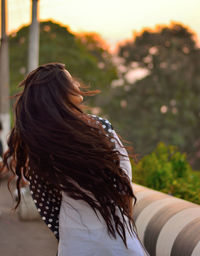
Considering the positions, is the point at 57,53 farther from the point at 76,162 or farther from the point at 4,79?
the point at 76,162

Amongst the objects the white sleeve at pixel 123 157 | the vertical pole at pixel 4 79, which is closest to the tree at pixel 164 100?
the vertical pole at pixel 4 79

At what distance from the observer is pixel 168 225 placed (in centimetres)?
356

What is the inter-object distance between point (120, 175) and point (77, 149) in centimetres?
20

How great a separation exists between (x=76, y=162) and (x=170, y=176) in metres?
4.31

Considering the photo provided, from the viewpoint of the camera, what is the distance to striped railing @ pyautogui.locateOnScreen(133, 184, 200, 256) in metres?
3.30

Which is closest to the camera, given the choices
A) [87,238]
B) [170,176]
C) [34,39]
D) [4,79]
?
[87,238]

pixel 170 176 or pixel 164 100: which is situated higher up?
pixel 170 176

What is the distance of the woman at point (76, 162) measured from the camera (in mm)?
1845

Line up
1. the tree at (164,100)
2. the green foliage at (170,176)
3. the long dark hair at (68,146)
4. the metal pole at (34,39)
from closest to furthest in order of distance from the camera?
the long dark hair at (68,146) < the green foliage at (170,176) < the metal pole at (34,39) < the tree at (164,100)

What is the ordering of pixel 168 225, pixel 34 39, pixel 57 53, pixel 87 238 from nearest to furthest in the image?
pixel 87 238 < pixel 168 225 < pixel 34 39 < pixel 57 53

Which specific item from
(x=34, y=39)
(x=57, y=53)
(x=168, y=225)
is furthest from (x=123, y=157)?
(x=57, y=53)

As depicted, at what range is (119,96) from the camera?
112 feet

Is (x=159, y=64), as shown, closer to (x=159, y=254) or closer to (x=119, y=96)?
(x=119, y=96)

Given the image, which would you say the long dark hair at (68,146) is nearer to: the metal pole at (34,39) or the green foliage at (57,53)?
the metal pole at (34,39)
